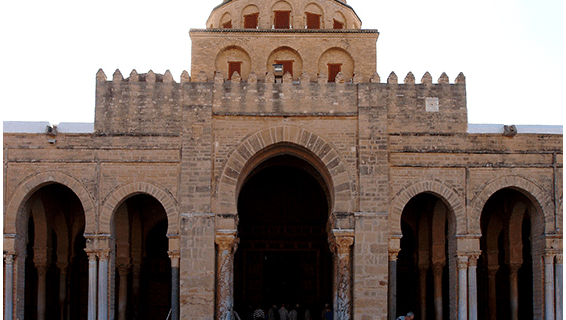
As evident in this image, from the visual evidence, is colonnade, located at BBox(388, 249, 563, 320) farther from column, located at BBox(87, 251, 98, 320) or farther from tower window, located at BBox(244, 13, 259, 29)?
tower window, located at BBox(244, 13, 259, 29)

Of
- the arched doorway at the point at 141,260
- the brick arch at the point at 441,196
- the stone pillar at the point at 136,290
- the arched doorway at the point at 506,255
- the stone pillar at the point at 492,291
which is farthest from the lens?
the stone pillar at the point at 136,290

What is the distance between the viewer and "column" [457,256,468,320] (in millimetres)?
17703

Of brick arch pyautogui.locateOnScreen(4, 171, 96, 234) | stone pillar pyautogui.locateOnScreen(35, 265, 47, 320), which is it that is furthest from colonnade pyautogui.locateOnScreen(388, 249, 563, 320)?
stone pillar pyautogui.locateOnScreen(35, 265, 47, 320)

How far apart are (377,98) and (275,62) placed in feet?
14.4

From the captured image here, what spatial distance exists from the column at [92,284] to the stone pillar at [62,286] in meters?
3.13

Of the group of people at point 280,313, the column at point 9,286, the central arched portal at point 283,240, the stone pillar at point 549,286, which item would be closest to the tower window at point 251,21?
the central arched portal at point 283,240

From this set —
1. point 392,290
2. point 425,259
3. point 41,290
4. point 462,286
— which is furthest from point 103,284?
point 425,259

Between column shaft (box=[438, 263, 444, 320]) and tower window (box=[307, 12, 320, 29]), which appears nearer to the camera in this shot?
column shaft (box=[438, 263, 444, 320])

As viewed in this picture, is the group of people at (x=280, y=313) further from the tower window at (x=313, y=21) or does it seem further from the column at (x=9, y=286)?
the tower window at (x=313, y=21)

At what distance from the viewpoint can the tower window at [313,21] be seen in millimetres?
22625

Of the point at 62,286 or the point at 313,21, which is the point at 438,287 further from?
the point at 62,286

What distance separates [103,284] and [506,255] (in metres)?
10.5

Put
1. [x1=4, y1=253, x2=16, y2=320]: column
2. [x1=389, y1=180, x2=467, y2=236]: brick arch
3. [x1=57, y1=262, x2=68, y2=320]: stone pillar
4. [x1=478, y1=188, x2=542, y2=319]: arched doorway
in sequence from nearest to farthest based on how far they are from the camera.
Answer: [x1=4, y1=253, x2=16, y2=320]: column, [x1=389, y1=180, x2=467, y2=236]: brick arch, [x1=478, y1=188, x2=542, y2=319]: arched doorway, [x1=57, y1=262, x2=68, y2=320]: stone pillar

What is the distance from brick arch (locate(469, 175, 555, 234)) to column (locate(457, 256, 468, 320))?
1134mm
